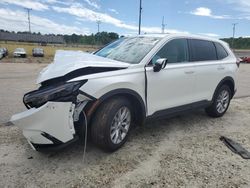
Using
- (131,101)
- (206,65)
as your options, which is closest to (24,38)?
(206,65)

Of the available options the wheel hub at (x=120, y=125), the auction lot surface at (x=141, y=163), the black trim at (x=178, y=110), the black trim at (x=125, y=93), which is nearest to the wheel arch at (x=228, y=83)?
the black trim at (x=178, y=110)

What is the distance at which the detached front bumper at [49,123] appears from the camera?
117 inches

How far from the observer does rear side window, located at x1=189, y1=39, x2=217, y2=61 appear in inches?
191

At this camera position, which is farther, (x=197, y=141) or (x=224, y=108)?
(x=224, y=108)

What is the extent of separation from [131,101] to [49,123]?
1316 mm

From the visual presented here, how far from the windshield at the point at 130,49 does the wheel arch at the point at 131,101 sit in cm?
55

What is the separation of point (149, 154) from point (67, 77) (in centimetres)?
162

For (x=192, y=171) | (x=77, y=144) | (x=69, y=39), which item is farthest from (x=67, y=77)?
(x=69, y=39)

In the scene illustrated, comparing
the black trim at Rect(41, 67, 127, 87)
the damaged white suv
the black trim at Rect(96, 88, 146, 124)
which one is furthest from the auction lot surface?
the black trim at Rect(41, 67, 127, 87)

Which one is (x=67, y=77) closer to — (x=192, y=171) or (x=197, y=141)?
(x=192, y=171)

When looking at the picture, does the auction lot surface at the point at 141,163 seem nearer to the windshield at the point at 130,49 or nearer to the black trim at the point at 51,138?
the black trim at the point at 51,138

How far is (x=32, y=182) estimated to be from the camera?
2.94 meters

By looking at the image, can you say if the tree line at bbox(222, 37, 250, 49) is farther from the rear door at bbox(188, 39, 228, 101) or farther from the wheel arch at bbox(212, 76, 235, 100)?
the rear door at bbox(188, 39, 228, 101)

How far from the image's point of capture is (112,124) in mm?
3551
